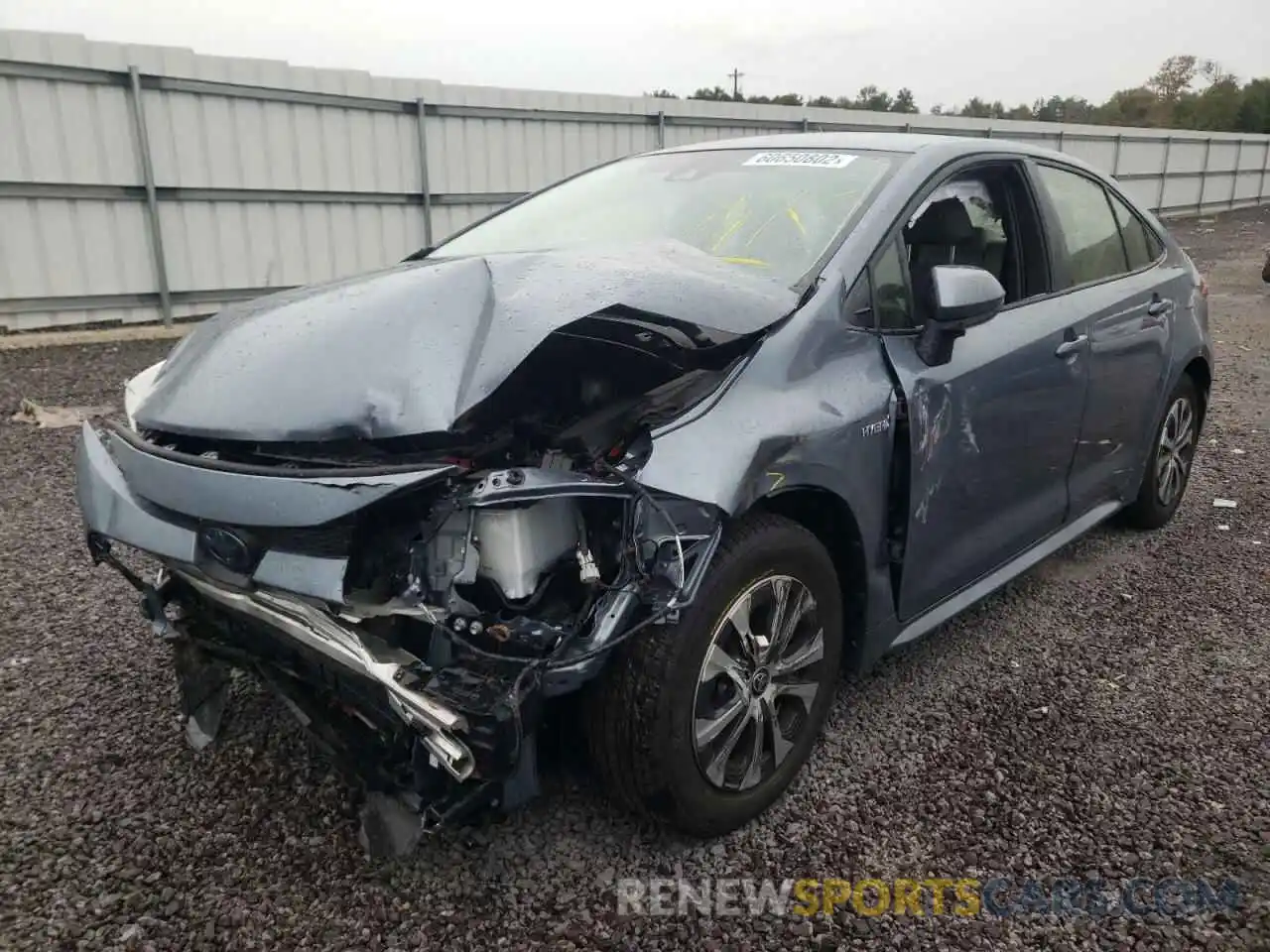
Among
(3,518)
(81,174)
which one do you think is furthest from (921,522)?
(81,174)

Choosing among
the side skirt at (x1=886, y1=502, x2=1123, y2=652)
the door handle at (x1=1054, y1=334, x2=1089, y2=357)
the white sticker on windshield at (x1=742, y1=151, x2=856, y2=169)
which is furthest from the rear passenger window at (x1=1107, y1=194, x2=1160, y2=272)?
the white sticker on windshield at (x1=742, y1=151, x2=856, y2=169)

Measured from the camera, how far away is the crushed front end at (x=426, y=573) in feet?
6.26

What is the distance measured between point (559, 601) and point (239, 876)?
1021mm

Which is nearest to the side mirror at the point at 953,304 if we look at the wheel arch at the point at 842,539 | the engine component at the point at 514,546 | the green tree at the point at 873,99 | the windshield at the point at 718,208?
the windshield at the point at 718,208

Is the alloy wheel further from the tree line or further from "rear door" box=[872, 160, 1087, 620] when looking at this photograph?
the tree line

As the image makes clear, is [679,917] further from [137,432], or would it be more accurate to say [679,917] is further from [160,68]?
[160,68]

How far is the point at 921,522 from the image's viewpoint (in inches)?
109

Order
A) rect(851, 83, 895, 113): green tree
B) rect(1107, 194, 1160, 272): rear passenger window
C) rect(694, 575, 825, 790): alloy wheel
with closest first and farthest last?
rect(694, 575, 825, 790): alloy wheel
rect(1107, 194, 1160, 272): rear passenger window
rect(851, 83, 895, 113): green tree

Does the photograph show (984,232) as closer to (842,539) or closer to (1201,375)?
(842,539)

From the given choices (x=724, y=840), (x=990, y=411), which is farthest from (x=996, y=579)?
(x=724, y=840)

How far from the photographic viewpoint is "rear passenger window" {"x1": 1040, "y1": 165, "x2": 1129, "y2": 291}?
11.8ft

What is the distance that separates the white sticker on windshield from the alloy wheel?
1.48m
